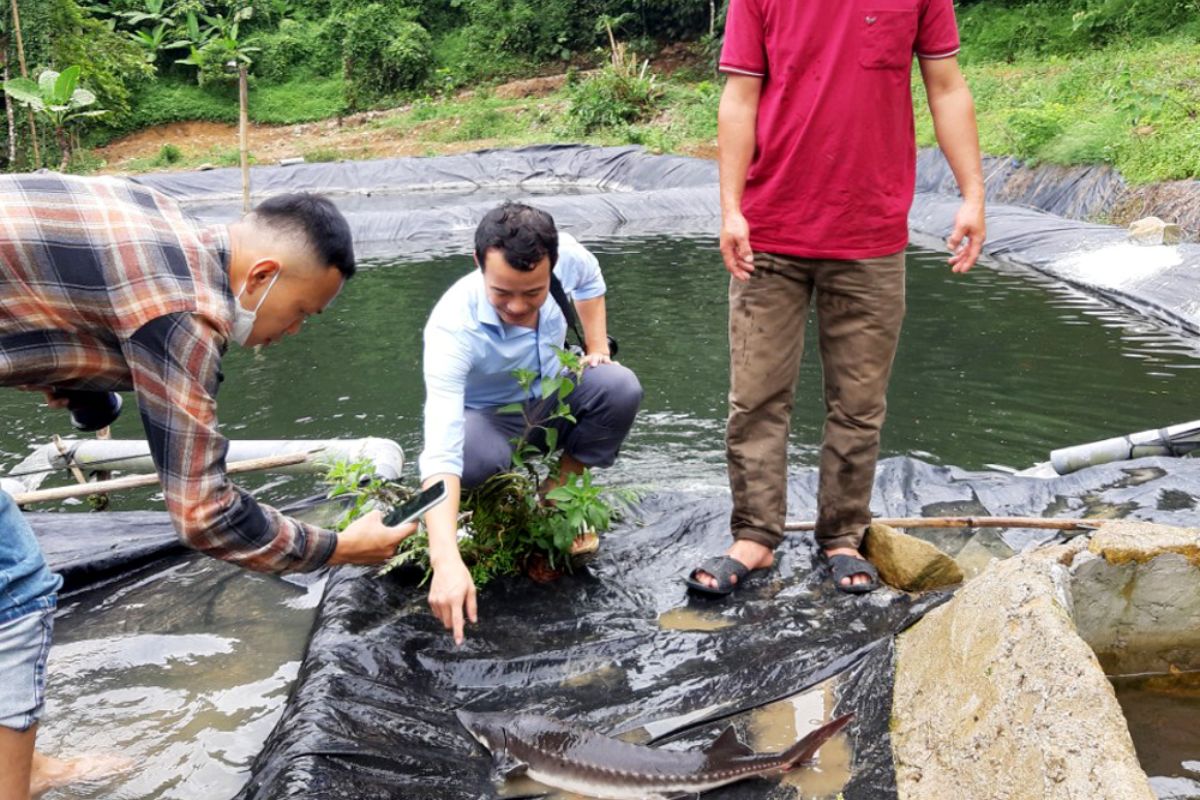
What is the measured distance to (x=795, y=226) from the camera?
3.32 m

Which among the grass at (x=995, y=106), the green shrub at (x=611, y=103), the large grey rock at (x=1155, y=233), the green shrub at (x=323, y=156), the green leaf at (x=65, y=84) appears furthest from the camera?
the green shrub at (x=611, y=103)

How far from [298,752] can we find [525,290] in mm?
1493

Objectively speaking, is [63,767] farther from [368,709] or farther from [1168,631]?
[1168,631]

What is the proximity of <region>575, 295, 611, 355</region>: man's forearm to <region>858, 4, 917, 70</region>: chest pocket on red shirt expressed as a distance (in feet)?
4.30

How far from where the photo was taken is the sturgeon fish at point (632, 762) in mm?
2447

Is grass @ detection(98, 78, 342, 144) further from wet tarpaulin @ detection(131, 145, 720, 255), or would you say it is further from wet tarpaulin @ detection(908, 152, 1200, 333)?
wet tarpaulin @ detection(908, 152, 1200, 333)

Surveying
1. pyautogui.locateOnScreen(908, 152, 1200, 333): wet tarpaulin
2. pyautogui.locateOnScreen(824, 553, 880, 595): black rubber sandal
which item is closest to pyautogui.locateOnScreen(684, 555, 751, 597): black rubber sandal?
pyautogui.locateOnScreen(824, 553, 880, 595): black rubber sandal

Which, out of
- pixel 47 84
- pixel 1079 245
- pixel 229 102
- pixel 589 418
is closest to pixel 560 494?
pixel 589 418

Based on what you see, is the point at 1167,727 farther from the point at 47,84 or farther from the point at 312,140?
the point at 312,140

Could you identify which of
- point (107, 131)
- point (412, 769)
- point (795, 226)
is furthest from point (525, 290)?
point (107, 131)

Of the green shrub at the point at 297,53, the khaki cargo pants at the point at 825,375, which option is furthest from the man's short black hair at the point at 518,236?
the green shrub at the point at 297,53

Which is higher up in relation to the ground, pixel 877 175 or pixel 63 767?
pixel 877 175

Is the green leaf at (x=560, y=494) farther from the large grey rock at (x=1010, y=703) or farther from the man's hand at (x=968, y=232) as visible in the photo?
A: the man's hand at (x=968, y=232)

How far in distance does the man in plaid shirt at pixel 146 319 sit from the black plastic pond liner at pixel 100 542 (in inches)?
71.8
